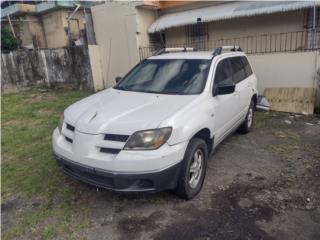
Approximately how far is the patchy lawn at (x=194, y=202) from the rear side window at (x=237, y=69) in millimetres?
1257

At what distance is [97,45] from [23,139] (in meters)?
6.45

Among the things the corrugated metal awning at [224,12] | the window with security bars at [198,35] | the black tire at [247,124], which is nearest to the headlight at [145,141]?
the black tire at [247,124]

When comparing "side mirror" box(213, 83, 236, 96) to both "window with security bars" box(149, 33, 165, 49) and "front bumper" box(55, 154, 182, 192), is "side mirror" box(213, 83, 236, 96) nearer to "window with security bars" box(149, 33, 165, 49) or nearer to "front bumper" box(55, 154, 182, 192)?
"front bumper" box(55, 154, 182, 192)

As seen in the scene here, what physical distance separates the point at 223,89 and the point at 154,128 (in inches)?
53.2

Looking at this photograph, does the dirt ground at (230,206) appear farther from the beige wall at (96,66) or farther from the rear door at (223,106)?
Result: the beige wall at (96,66)

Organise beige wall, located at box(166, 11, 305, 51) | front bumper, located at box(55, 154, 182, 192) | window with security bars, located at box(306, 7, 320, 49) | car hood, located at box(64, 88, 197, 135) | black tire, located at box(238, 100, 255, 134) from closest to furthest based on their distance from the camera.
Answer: front bumper, located at box(55, 154, 182, 192)
car hood, located at box(64, 88, 197, 135)
black tire, located at box(238, 100, 255, 134)
window with security bars, located at box(306, 7, 320, 49)
beige wall, located at box(166, 11, 305, 51)

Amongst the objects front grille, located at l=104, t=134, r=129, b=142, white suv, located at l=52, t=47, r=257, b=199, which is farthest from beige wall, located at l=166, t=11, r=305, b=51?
front grille, located at l=104, t=134, r=129, b=142

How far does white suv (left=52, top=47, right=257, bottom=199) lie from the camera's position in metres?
2.75

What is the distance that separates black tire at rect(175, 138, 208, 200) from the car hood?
479mm

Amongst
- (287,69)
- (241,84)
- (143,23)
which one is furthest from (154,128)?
(143,23)

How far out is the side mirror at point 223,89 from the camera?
3621 mm

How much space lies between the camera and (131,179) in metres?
2.75

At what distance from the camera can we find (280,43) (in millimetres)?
8883

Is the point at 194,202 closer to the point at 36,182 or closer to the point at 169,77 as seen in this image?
the point at 169,77
